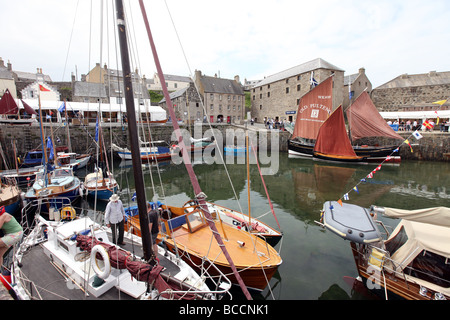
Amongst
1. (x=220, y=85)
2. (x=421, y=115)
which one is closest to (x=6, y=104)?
(x=220, y=85)

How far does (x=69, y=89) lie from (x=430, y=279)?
69.2 m

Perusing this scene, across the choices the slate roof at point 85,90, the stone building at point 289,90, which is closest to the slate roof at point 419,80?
the stone building at point 289,90

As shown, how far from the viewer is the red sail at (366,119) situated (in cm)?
2638

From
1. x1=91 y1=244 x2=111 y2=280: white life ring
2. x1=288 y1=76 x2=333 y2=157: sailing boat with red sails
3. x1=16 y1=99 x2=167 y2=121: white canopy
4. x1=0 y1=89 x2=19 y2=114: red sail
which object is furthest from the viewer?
x1=16 y1=99 x2=167 y2=121: white canopy

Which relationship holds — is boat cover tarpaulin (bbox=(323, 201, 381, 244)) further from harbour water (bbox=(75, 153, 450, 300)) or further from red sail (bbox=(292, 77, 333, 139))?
red sail (bbox=(292, 77, 333, 139))

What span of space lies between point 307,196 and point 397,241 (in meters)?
9.53

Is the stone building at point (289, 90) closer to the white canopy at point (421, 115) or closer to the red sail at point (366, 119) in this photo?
the white canopy at point (421, 115)

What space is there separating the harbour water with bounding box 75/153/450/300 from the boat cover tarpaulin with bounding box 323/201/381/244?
2107 mm

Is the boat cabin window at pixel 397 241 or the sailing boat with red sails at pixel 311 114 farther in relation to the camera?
the sailing boat with red sails at pixel 311 114

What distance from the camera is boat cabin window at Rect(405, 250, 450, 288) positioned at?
6125mm

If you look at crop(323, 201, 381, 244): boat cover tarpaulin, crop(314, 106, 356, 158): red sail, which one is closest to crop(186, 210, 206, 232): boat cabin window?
crop(323, 201, 381, 244): boat cover tarpaulin

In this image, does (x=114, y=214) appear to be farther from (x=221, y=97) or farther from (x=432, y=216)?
(x=221, y=97)

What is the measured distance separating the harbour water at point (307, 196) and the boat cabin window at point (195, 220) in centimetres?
182
